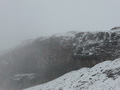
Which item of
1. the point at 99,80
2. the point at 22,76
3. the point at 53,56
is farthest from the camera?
the point at 22,76

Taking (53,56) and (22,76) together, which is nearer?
(53,56)

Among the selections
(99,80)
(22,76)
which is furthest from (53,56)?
(99,80)

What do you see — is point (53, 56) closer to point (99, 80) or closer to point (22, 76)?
point (22, 76)

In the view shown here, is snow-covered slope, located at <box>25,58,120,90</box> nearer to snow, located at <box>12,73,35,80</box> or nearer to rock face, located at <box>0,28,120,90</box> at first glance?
rock face, located at <box>0,28,120,90</box>

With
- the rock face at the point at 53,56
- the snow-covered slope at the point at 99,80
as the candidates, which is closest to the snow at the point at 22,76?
the rock face at the point at 53,56

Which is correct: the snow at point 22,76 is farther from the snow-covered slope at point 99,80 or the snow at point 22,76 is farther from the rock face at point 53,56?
the snow-covered slope at point 99,80

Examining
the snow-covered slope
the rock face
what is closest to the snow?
the rock face

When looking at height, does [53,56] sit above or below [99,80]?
below

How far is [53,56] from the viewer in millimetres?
53062

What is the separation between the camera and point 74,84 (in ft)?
109

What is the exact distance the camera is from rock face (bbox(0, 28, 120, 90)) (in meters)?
42.8

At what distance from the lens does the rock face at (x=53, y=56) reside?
4281cm

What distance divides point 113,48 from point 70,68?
36.8ft

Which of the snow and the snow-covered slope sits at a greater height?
the snow-covered slope
